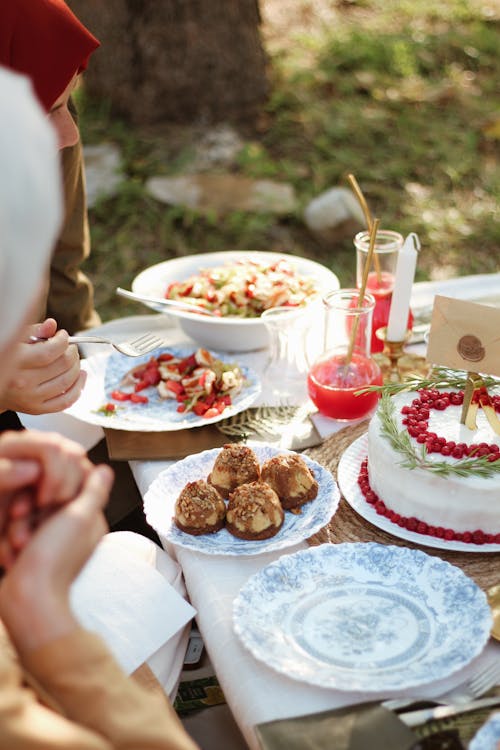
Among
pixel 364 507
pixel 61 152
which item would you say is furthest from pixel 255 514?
pixel 61 152

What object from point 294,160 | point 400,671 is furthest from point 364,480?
point 294,160

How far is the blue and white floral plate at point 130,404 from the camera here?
83.3 inches

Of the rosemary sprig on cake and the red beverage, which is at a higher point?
the rosemary sprig on cake

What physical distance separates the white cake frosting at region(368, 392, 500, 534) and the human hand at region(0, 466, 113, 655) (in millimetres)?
743

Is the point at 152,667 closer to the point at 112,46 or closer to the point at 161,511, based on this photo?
the point at 161,511

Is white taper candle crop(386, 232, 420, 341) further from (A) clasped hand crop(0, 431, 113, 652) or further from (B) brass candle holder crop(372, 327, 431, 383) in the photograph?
(A) clasped hand crop(0, 431, 113, 652)

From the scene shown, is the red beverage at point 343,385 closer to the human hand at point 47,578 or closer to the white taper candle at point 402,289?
the white taper candle at point 402,289

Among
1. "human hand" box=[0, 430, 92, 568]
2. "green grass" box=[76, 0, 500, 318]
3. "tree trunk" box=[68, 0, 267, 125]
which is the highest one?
"human hand" box=[0, 430, 92, 568]

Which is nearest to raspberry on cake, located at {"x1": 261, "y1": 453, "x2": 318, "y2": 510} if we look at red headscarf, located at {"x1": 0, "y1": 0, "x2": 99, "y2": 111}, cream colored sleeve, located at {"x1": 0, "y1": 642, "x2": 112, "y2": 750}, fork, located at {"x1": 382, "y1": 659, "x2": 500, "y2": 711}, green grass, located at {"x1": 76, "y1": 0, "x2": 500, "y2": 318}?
fork, located at {"x1": 382, "y1": 659, "x2": 500, "y2": 711}

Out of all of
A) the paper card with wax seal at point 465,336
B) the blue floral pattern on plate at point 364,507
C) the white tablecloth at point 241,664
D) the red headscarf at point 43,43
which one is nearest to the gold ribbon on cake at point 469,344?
the paper card with wax seal at point 465,336

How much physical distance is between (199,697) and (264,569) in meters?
0.43

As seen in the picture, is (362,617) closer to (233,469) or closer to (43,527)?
(233,469)

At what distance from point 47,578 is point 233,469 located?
27.7 inches

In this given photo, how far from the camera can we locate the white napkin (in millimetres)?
1507
